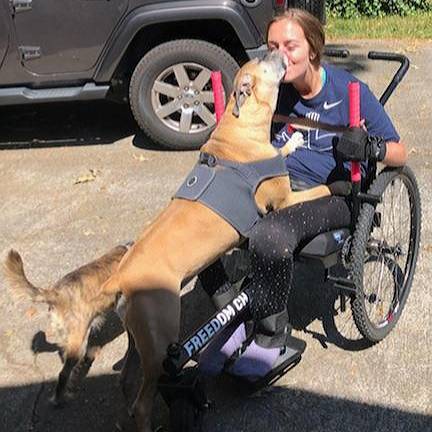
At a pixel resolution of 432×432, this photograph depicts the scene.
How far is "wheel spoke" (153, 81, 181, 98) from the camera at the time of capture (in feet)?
18.7

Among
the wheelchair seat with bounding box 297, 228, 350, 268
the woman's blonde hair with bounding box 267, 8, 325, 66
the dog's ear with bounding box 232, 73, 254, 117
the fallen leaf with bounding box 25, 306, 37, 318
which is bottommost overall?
the fallen leaf with bounding box 25, 306, 37, 318

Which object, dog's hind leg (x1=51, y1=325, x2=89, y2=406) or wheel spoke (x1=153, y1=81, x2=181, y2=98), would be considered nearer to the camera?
dog's hind leg (x1=51, y1=325, x2=89, y2=406)

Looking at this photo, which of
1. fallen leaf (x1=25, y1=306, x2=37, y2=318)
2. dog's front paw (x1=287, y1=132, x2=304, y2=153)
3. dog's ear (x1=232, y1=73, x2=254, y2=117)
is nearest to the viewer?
dog's ear (x1=232, y1=73, x2=254, y2=117)

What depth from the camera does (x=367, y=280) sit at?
361cm

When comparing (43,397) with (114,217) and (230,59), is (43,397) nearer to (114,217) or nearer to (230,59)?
(114,217)

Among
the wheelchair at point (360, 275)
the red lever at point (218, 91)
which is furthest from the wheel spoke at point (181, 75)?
the red lever at point (218, 91)

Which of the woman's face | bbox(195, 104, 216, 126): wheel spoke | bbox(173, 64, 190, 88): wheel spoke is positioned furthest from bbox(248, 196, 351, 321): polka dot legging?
bbox(173, 64, 190, 88): wheel spoke

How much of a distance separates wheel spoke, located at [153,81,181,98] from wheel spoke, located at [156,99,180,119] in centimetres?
6

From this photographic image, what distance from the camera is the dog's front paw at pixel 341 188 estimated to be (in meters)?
3.16

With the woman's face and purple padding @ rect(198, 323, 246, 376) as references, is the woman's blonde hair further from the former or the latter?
purple padding @ rect(198, 323, 246, 376)

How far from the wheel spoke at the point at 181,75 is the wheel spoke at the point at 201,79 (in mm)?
67

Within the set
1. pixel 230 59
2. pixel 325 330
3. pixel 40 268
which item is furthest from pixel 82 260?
pixel 230 59

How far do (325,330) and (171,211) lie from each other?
1.27 metres

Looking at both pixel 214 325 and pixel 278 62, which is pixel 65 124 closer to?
pixel 278 62
